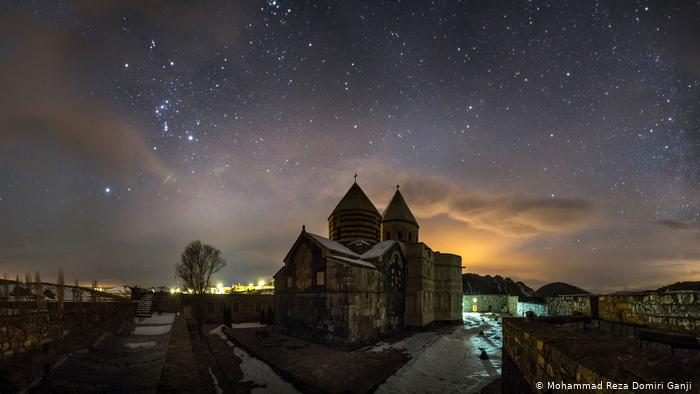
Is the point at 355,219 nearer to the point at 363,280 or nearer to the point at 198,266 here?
the point at 363,280

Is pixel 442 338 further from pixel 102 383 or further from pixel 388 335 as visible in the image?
pixel 102 383

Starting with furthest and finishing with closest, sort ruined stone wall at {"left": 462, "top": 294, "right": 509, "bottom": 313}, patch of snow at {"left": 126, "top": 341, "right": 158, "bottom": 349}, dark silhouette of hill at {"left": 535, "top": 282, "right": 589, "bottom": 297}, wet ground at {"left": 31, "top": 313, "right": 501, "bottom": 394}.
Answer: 1. dark silhouette of hill at {"left": 535, "top": 282, "right": 589, "bottom": 297}
2. ruined stone wall at {"left": 462, "top": 294, "right": 509, "bottom": 313}
3. patch of snow at {"left": 126, "top": 341, "right": 158, "bottom": 349}
4. wet ground at {"left": 31, "top": 313, "right": 501, "bottom": 394}

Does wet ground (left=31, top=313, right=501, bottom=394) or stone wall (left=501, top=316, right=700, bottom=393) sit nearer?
stone wall (left=501, top=316, right=700, bottom=393)

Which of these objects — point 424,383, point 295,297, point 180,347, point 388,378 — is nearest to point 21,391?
point 180,347

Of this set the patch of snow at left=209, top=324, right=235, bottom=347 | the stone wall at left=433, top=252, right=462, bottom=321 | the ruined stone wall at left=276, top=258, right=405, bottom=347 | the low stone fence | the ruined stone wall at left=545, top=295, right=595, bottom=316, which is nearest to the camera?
the low stone fence

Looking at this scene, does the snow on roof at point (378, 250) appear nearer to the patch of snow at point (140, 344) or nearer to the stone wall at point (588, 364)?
the patch of snow at point (140, 344)

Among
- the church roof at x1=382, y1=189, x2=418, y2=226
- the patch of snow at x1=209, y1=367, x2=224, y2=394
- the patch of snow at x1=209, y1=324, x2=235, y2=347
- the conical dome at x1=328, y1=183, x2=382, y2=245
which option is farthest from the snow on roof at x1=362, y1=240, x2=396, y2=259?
the patch of snow at x1=209, y1=367, x2=224, y2=394

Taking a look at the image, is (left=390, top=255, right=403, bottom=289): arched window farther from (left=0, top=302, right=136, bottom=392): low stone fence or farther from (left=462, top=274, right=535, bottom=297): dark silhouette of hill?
(left=462, top=274, right=535, bottom=297): dark silhouette of hill

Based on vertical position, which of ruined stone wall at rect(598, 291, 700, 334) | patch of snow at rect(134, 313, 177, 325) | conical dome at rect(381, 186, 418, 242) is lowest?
patch of snow at rect(134, 313, 177, 325)

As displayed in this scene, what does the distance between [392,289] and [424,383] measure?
46.1 ft

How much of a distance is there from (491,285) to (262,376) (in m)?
77.7

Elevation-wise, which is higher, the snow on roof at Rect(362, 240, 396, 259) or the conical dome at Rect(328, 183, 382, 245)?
the conical dome at Rect(328, 183, 382, 245)

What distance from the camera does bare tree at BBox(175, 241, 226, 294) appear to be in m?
43.0

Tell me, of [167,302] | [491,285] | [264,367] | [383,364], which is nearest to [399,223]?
[383,364]
